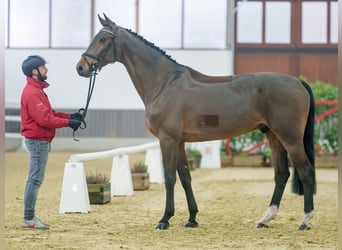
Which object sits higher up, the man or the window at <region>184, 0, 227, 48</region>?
the window at <region>184, 0, 227, 48</region>

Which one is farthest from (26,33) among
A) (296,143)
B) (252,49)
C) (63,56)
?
(296,143)

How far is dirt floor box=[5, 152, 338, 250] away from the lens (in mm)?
5621

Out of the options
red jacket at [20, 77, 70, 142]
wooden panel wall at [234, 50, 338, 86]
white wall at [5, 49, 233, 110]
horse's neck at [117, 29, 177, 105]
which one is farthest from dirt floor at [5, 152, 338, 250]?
wooden panel wall at [234, 50, 338, 86]

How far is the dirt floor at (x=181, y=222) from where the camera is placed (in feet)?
18.4

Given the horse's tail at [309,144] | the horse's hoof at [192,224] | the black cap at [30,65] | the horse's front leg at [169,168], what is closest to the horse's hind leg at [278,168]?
the horse's tail at [309,144]

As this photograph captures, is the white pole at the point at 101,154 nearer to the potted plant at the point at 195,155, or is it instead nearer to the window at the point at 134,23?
the potted plant at the point at 195,155

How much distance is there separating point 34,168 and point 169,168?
126 centimetres

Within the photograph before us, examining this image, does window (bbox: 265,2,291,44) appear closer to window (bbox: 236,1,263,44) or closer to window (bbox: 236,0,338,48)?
window (bbox: 236,0,338,48)

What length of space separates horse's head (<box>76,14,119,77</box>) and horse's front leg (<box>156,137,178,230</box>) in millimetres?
968

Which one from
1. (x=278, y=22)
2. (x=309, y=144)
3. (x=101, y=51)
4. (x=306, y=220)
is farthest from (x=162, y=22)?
(x=306, y=220)

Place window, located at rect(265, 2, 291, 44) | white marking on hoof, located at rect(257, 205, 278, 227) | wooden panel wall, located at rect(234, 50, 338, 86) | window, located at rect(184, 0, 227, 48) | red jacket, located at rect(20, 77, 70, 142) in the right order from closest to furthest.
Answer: red jacket, located at rect(20, 77, 70, 142) → white marking on hoof, located at rect(257, 205, 278, 227) → window, located at rect(184, 0, 227, 48) → window, located at rect(265, 2, 291, 44) → wooden panel wall, located at rect(234, 50, 338, 86)

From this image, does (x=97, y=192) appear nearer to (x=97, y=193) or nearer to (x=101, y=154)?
(x=97, y=193)

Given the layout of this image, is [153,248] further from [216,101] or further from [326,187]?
[326,187]

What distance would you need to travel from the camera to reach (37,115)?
6344 millimetres
